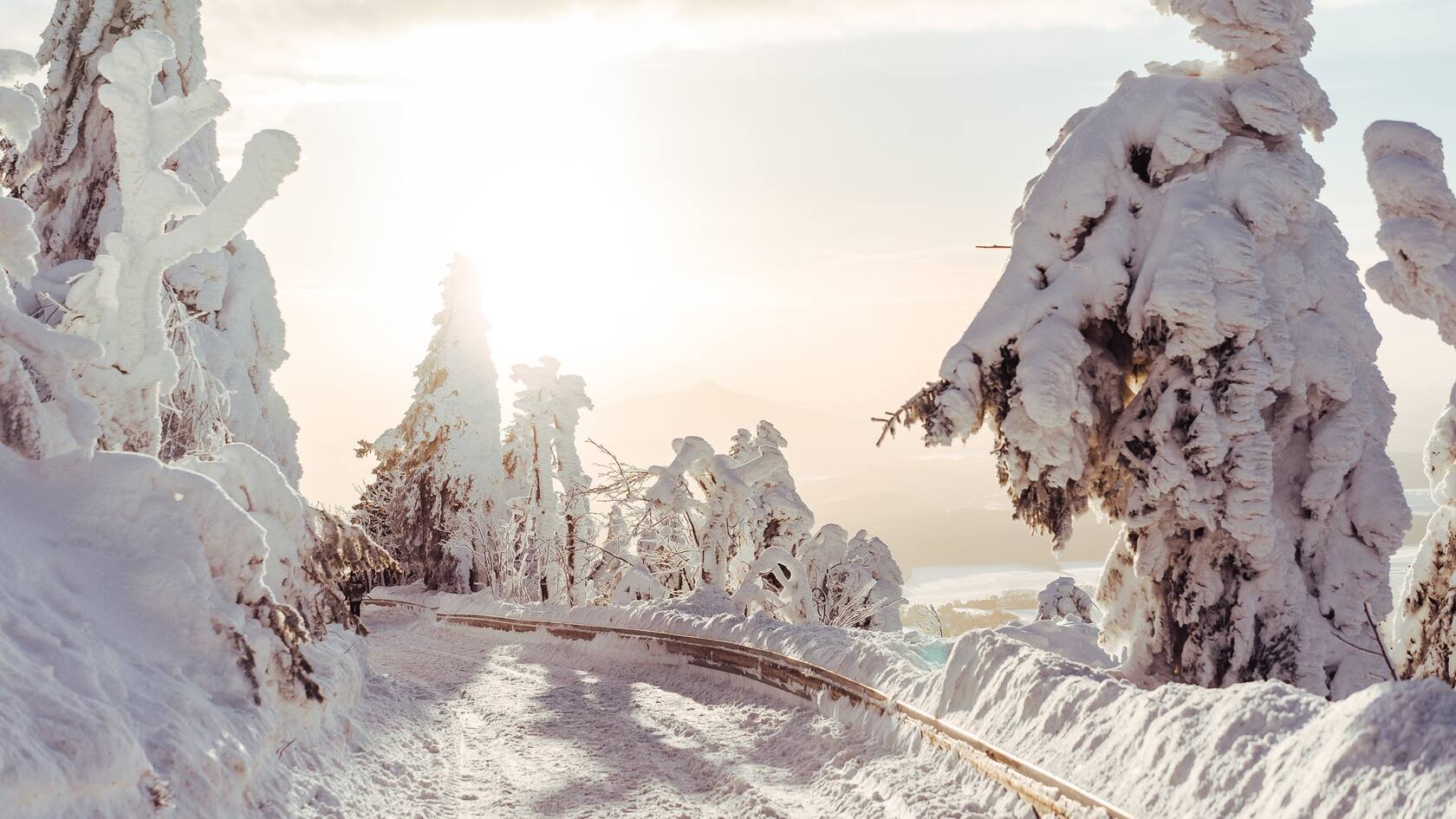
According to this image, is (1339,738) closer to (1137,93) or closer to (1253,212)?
(1253,212)

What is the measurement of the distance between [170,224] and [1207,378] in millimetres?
22575

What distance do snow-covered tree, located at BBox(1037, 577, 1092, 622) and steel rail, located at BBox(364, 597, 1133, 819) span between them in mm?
10793

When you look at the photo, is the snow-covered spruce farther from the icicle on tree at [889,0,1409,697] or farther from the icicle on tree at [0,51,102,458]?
the icicle on tree at [0,51,102,458]

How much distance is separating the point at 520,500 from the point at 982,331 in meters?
25.6

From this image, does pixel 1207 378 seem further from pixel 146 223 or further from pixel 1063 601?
pixel 1063 601

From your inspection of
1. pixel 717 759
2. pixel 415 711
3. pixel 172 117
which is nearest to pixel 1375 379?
pixel 717 759

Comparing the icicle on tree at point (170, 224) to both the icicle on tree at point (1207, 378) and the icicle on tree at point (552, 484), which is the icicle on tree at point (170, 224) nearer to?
the icicle on tree at point (552, 484)

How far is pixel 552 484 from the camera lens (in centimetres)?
3691

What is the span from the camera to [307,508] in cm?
1300

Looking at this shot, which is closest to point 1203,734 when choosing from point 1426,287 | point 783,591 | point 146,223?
point 1426,287

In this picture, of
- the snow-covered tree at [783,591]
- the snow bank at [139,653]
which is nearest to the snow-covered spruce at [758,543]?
the snow-covered tree at [783,591]

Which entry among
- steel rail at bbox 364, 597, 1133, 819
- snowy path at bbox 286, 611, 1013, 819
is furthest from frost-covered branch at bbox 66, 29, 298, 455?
steel rail at bbox 364, 597, 1133, 819

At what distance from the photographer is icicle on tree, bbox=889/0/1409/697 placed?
1273cm

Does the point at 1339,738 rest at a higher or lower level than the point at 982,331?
lower
